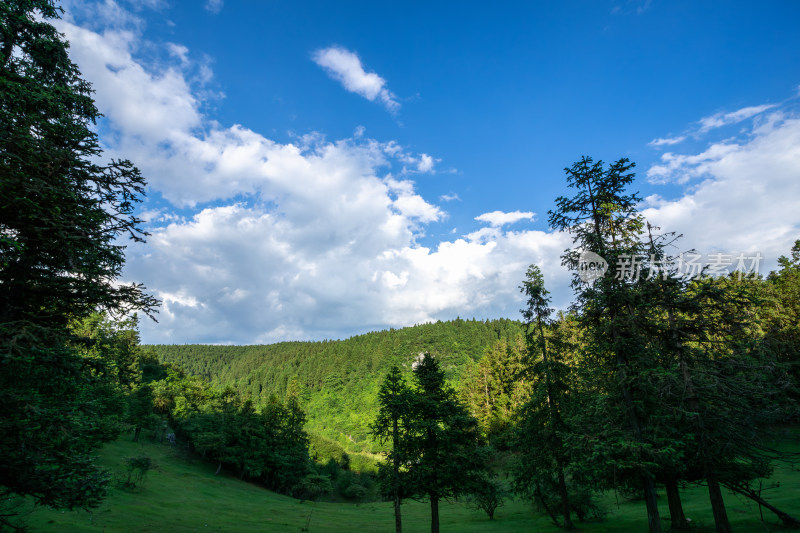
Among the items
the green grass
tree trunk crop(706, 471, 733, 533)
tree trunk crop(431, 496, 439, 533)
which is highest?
tree trunk crop(706, 471, 733, 533)

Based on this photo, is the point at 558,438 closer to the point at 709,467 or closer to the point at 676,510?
the point at 676,510

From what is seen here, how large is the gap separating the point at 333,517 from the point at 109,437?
80.5 ft

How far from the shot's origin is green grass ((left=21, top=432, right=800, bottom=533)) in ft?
72.1

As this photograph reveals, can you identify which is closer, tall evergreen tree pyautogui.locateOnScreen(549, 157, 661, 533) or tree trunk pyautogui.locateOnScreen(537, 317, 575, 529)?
tall evergreen tree pyautogui.locateOnScreen(549, 157, 661, 533)

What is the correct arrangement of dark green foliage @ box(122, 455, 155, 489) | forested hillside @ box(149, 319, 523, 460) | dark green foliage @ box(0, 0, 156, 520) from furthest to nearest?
forested hillside @ box(149, 319, 523, 460) < dark green foliage @ box(122, 455, 155, 489) < dark green foliage @ box(0, 0, 156, 520)

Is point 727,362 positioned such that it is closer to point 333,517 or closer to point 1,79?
point 1,79

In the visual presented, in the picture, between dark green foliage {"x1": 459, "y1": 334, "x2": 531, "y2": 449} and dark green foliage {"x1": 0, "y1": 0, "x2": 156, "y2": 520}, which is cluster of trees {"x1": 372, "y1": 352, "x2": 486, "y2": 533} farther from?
dark green foliage {"x1": 459, "y1": 334, "x2": 531, "y2": 449}

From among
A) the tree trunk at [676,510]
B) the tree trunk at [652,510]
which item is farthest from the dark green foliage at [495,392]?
the tree trunk at [652,510]

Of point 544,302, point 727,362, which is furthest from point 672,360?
point 544,302

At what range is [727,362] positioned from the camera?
14.5m

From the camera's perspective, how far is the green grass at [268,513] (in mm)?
21969

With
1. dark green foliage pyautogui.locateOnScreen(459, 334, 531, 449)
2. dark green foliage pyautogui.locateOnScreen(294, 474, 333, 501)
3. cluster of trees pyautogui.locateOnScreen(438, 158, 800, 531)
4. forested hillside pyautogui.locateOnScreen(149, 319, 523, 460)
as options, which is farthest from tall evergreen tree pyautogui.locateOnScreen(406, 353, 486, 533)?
forested hillside pyautogui.locateOnScreen(149, 319, 523, 460)

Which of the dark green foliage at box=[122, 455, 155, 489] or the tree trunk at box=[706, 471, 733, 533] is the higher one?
the tree trunk at box=[706, 471, 733, 533]

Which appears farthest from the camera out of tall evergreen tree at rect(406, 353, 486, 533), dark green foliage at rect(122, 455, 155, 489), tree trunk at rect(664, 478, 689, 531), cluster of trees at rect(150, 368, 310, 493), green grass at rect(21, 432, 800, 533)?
cluster of trees at rect(150, 368, 310, 493)
